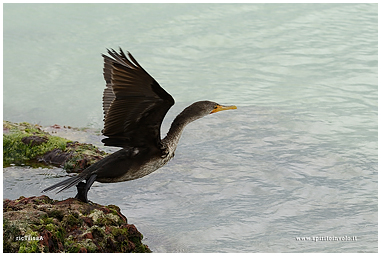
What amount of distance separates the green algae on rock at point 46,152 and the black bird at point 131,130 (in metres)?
1.55

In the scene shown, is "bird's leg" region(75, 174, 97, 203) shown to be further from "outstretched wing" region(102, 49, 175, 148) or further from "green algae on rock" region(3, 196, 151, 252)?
"outstretched wing" region(102, 49, 175, 148)

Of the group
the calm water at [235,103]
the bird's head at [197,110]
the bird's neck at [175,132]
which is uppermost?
the bird's head at [197,110]

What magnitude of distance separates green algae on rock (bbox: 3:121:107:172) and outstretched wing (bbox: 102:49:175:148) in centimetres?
158

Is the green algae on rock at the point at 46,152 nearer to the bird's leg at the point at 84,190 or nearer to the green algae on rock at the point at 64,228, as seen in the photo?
the bird's leg at the point at 84,190

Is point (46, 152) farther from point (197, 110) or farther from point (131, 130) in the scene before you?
point (197, 110)

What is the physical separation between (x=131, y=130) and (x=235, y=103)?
4387mm

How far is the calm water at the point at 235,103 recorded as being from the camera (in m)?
6.00

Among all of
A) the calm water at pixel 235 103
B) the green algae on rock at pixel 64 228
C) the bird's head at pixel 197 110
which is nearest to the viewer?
the green algae on rock at pixel 64 228

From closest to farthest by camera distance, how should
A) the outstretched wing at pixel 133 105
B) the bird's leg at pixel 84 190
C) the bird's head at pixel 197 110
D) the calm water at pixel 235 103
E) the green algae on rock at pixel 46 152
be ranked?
the outstretched wing at pixel 133 105 < the bird's leg at pixel 84 190 < the bird's head at pixel 197 110 < the calm water at pixel 235 103 < the green algae on rock at pixel 46 152

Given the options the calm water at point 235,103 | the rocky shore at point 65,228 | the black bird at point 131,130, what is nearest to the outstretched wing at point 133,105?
the black bird at point 131,130

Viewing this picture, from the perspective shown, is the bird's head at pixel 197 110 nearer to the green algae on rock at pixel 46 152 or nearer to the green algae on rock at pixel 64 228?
the green algae on rock at pixel 64 228

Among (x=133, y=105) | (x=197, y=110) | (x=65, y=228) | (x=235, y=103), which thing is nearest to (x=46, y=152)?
(x=197, y=110)

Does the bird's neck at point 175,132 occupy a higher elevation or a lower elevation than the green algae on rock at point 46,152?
higher

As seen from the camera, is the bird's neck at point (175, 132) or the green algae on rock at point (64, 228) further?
the bird's neck at point (175, 132)
